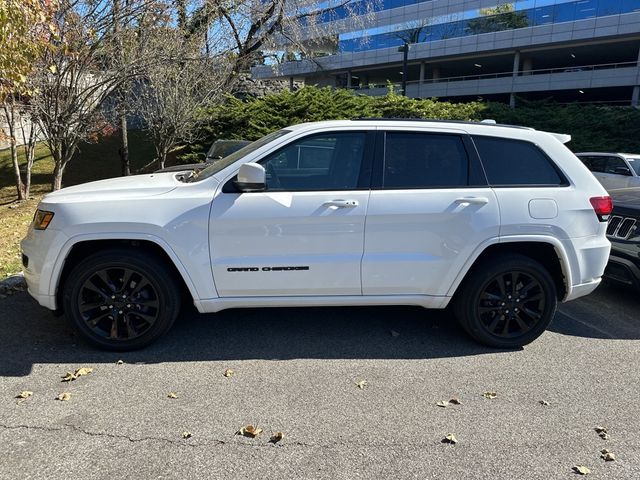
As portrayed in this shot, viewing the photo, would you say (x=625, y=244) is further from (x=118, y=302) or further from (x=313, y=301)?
(x=118, y=302)

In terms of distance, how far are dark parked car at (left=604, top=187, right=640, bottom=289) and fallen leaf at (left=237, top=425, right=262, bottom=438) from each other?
14.0ft

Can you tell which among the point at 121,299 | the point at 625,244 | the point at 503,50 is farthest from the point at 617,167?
the point at 503,50

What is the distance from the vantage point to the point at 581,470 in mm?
2688

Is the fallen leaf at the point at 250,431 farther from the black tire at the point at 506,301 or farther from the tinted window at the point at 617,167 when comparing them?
the tinted window at the point at 617,167

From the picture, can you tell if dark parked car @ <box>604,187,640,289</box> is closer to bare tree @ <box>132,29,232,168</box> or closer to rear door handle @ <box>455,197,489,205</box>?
rear door handle @ <box>455,197,489,205</box>

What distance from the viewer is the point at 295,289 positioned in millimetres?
3943

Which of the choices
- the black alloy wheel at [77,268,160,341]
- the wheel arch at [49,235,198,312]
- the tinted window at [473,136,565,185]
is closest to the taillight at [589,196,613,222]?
the tinted window at [473,136,565,185]

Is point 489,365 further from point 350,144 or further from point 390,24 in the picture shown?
point 390,24

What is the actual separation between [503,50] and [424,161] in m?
42.8

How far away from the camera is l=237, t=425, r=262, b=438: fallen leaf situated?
293 cm

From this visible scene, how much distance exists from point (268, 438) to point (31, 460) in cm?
127

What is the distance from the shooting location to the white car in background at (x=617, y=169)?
11086 millimetres

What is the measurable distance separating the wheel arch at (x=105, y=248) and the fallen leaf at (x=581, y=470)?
109 inches

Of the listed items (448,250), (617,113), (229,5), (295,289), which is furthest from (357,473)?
(617,113)
